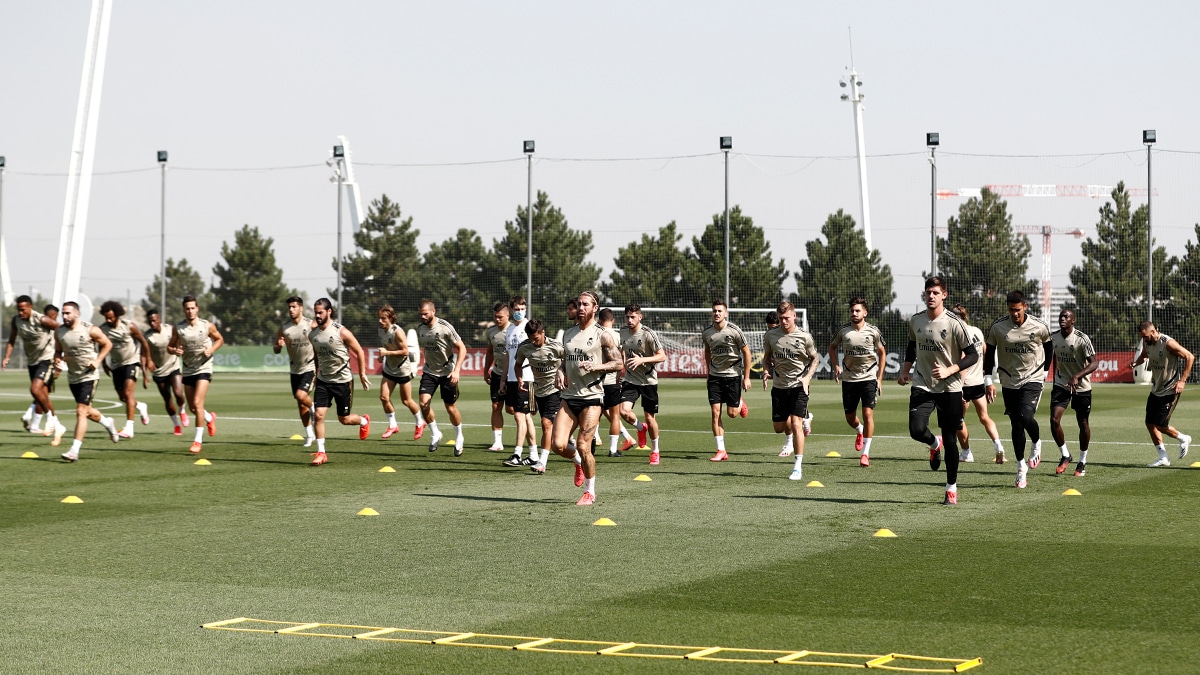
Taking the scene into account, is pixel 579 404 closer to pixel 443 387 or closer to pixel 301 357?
pixel 443 387

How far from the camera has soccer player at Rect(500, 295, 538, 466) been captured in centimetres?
1736

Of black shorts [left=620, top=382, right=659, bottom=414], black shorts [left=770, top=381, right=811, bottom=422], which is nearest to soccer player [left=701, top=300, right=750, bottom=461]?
black shorts [left=620, top=382, right=659, bottom=414]

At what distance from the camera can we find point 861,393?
706 inches

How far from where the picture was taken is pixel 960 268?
2549 inches

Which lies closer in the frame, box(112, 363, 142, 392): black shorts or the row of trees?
box(112, 363, 142, 392): black shorts

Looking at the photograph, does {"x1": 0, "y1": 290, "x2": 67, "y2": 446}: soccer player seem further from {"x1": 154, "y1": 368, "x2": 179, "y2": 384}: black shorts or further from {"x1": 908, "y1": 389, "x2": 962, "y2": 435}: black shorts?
{"x1": 908, "y1": 389, "x2": 962, "y2": 435}: black shorts

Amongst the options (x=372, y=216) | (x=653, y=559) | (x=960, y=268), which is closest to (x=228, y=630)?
(x=653, y=559)

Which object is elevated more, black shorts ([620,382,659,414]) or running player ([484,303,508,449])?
running player ([484,303,508,449])

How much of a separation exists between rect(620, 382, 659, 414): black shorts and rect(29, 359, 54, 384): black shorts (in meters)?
8.55

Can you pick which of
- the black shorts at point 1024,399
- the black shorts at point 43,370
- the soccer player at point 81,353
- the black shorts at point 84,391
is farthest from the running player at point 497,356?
the black shorts at point 43,370

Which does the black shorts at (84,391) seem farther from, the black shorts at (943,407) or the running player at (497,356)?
the black shorts at (943,407)

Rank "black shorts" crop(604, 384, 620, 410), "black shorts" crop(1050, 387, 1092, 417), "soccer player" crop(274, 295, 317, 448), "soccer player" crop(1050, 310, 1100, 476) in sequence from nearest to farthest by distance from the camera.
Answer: "soccer player" crop(1050, 310, 1100, 476)
"black shorts" crop(1050, 387, 1092, 417)
"black shorts" crop(604, 384, 620, 410)
"soccer player" crop(274, 295, 317, 448)

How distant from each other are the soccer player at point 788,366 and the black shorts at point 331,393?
553cm

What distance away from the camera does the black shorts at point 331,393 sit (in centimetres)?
1823
